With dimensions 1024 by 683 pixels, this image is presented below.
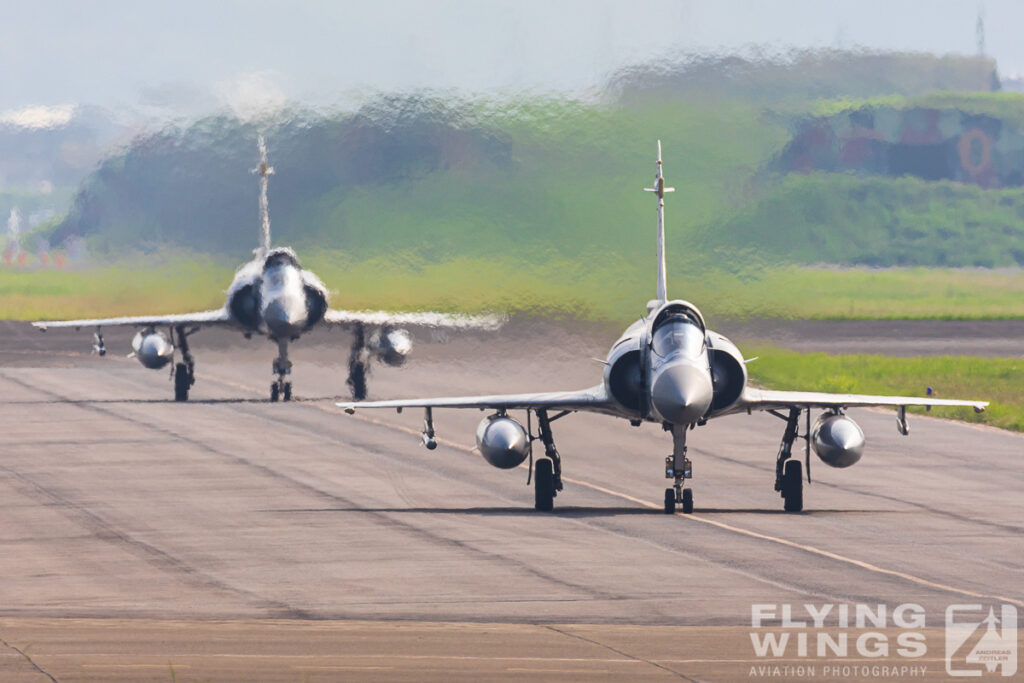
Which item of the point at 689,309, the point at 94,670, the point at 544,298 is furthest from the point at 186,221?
the point at 94,670

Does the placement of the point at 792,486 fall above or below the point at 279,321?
below

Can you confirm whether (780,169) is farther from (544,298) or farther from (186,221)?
(186,221)

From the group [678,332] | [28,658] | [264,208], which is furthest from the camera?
[264,208]

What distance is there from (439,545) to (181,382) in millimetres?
26075

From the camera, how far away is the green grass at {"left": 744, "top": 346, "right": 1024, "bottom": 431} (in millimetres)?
48219

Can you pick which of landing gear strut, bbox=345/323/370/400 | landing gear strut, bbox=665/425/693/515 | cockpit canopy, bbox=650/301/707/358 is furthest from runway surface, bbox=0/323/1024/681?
landing gear strut, bbox=345/323/370/400

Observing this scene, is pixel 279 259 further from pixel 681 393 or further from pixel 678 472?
pixel 681 393

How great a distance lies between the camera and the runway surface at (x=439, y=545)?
763 inches

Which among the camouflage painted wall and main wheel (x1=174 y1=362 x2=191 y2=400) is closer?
main wheel (x1=174 y1=362 x2=191 y2=400)

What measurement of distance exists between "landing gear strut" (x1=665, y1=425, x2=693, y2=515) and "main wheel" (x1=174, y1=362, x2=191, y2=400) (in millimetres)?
23941

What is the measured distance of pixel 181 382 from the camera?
51312 mm

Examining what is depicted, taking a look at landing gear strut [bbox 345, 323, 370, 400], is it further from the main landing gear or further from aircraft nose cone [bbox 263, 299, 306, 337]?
the main landing gear

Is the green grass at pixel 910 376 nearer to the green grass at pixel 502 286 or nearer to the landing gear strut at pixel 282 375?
the green grass at pixel 502 286

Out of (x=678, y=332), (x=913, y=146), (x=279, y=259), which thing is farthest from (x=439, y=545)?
(x=913, y=146)
